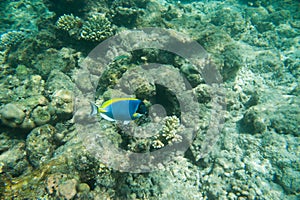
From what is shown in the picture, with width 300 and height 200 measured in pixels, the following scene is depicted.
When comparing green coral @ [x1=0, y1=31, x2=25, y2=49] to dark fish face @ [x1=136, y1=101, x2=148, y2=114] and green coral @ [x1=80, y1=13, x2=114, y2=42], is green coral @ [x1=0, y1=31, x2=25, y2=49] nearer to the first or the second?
green coral @ [x1=80, y1=13, x2=114, y2=42]

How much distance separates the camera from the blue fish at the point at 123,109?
6.82 ft

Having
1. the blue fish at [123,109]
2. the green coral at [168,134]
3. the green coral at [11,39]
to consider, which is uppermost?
the blue fish at [123,109]

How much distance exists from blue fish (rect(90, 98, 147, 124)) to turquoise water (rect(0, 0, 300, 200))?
0.03 metres

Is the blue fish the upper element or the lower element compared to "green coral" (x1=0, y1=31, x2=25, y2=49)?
upper

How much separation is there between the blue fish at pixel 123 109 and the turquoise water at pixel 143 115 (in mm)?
29

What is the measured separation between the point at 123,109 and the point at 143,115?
1.67 meters

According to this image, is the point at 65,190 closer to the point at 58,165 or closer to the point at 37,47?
the point at 58,165

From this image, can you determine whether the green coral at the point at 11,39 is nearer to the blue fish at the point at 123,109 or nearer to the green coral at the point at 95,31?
the green coral at the point at 95,31

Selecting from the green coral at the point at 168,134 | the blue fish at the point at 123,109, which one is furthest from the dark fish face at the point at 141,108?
the green coral at the point at 168,134

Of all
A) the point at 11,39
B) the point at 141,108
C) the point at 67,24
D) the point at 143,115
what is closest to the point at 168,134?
the point at 143,115

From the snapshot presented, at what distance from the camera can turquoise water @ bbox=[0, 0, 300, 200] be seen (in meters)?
3.04

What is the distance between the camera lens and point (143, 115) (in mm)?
3764

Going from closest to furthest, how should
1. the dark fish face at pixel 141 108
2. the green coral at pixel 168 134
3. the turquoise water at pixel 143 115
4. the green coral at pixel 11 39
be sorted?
the dark fish face at pixel 141 108, the turquoise water at pixel 143 115, the green coral at pixel 168 134, the green coral at pixel 11 39

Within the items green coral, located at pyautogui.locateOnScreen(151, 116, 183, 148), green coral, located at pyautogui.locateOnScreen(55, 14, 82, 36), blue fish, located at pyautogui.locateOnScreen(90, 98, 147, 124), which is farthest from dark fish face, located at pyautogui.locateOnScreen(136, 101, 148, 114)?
green coral, located at pyautogui.locateOnScreen(55, 14, 82, 36)
